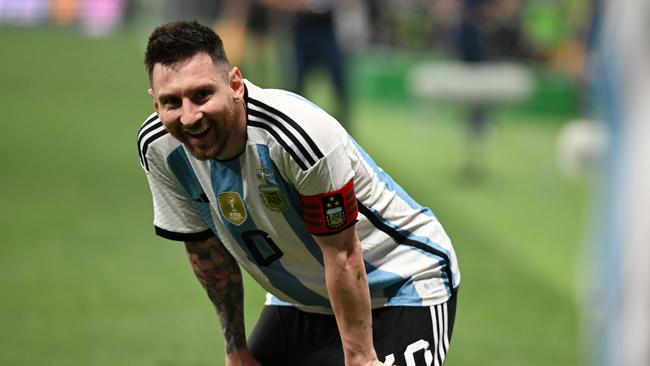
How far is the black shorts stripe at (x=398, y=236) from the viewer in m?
3.95

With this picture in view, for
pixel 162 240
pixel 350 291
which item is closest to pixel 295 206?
pixel 350 291

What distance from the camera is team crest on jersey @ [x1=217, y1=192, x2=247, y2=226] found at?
3.82m

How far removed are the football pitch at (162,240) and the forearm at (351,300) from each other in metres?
3.49

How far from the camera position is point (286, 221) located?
384cm

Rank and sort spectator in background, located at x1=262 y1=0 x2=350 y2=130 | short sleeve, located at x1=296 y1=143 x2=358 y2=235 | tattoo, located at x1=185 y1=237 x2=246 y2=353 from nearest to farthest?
1. short sleeve, located at x1=296 y1=143 x2=358 y2=235
2. tattoo, located at x1=185 y1=237 x2=246 y2=353
3. spectator in background, located at x1=262 y1=0 x2=350 y2=130

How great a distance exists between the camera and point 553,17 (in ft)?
65.9

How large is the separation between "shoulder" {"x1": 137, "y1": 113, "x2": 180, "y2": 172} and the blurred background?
1625 mm

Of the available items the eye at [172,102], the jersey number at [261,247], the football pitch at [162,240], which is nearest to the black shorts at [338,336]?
the jersey number at [261,247]

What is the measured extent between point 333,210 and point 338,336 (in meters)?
0.73

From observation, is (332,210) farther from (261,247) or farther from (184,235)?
(184,235)

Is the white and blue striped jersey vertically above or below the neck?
below

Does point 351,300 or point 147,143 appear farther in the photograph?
point 147,143

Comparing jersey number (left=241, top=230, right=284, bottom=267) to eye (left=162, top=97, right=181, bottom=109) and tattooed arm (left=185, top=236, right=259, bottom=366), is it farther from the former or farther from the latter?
eye (left=162, top=97, right=181, bottom=109)

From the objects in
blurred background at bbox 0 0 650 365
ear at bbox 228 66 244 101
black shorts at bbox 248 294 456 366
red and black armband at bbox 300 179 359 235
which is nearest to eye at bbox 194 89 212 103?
ear at bbox 228 66 244 101
